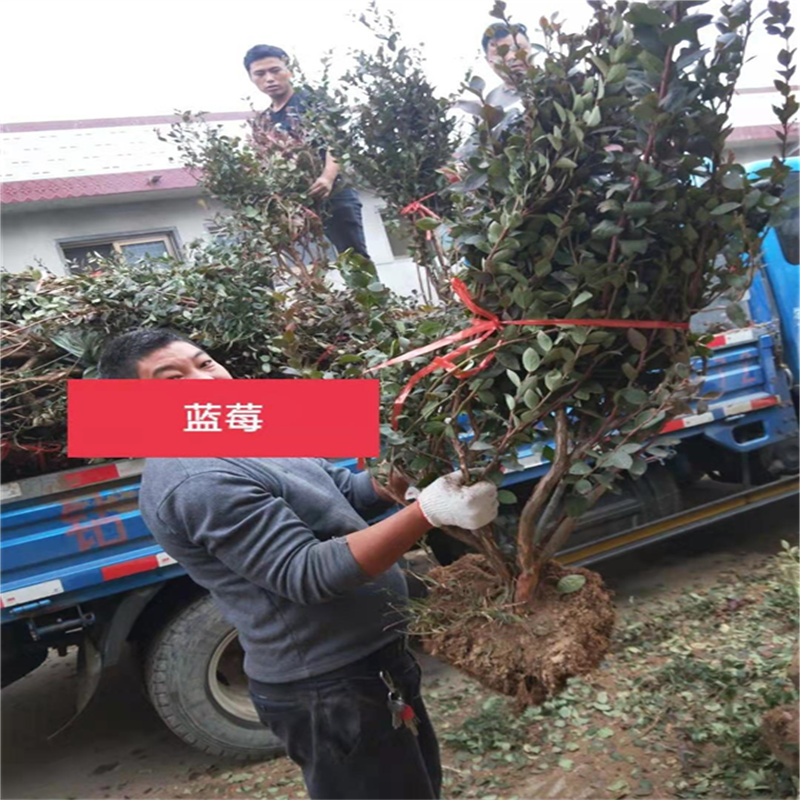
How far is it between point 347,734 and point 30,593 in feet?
3.95

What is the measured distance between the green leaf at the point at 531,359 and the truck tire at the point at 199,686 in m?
1.62

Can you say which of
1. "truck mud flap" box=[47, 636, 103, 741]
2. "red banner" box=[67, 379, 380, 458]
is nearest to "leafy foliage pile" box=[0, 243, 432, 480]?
"red banner" box=[67, 379, 380, 458]

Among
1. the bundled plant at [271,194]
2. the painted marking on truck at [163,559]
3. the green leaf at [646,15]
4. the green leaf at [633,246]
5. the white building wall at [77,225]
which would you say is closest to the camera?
the green leaf at [646,15]

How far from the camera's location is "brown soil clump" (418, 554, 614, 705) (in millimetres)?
1166

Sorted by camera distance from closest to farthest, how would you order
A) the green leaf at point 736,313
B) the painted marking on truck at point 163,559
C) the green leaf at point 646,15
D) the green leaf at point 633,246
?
the green leaf at point 646,15 → the green leaf at point 633,246 → the green leaf at point 736,313 → the painted marking on truck at point 163,559

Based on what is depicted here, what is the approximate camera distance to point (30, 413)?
5.40 feet

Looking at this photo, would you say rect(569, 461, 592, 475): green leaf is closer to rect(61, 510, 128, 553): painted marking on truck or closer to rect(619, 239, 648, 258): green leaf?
rect(619, 239, 648, 258): green leaf

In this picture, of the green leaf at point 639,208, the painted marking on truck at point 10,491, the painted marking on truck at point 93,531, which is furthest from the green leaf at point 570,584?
the painted marking on truck at point 10,491

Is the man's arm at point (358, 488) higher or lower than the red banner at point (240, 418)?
lower

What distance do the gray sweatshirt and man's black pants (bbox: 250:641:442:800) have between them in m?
0.04

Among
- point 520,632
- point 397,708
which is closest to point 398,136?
point 520,632

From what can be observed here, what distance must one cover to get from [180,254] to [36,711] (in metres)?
2.28

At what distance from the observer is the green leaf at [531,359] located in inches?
43.3

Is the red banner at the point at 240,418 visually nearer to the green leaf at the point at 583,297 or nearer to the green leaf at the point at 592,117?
the green leaf at the point at 583,297
